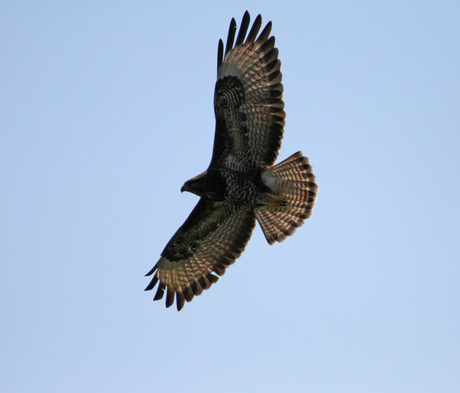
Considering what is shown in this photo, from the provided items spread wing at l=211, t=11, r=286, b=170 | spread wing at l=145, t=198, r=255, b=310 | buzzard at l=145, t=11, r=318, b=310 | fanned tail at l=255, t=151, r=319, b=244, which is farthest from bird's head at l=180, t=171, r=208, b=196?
fanned tail at l=255, t=151, r=319, b=244

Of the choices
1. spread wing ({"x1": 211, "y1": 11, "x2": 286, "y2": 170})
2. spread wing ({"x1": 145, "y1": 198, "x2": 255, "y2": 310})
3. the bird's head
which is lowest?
spread wing ({"x1": 145, "y1": 198, "x2": 255, "y2": 310})

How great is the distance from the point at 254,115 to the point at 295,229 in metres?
1.83

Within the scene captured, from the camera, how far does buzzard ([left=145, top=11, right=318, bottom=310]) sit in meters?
11.5

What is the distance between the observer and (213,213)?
40.9 feet

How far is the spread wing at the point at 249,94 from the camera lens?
11508 millimetres

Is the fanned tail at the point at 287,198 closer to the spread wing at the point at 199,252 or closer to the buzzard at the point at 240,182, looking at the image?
the buzzard at the point at 240,182

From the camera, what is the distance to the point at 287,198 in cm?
1205

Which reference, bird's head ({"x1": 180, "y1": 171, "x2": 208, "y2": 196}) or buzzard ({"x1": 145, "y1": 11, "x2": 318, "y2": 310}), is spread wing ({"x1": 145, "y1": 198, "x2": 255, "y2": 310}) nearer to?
buzzard ({"x1": 145, "y1": 11, "x2": 318, "y2": 310})

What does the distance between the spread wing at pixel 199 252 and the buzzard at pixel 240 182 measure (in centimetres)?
1

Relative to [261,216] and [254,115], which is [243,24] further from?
[261,216]

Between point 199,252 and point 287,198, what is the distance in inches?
64.3

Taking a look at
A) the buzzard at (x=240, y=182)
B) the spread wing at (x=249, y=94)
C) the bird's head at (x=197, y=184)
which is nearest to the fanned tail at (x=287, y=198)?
the buzzard at (x=240, y=182)

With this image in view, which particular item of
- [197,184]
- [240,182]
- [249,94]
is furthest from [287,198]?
[249,94]

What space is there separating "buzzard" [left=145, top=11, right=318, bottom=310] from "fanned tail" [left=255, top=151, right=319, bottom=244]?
0.01 meters
